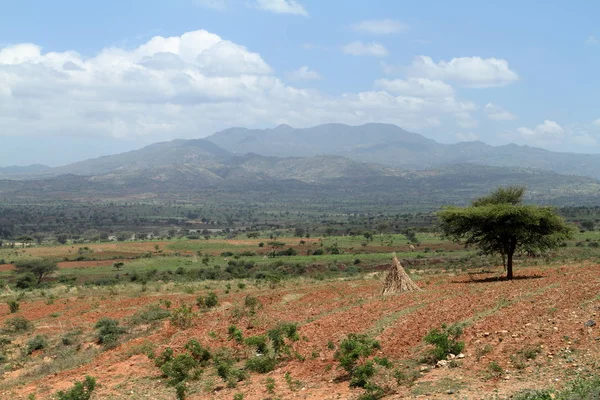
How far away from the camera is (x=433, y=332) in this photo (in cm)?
1503

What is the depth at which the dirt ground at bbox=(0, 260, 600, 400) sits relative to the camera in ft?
42.2

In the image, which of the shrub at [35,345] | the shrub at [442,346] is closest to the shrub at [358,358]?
the shrub at [442,346]

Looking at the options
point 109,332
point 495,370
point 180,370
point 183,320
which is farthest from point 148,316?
point 495,370

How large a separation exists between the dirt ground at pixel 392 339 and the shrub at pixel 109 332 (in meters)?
0.52

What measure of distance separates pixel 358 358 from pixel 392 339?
2564 mm

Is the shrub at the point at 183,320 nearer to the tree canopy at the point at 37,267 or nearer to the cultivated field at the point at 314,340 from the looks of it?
the cultivated field at the point at 314,340

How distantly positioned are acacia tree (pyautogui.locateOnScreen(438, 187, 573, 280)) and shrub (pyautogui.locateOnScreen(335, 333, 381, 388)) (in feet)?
52.7

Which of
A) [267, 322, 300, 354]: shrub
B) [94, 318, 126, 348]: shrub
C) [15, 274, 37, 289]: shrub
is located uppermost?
[267, 322, 300, 354]: shrub

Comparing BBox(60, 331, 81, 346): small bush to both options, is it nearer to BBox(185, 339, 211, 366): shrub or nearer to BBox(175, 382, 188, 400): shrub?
BBox(185, 339, 211, 366): shrub

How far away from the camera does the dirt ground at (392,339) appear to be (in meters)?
12.9

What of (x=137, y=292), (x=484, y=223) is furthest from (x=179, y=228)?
(x=484, y=223)

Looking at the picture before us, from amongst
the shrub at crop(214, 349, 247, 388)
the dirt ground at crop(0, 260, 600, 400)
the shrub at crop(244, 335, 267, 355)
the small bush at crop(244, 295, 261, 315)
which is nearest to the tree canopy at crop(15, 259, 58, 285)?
the dirt ground at crop(0, 260, 600, 400)

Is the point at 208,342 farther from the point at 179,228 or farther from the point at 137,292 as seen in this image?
the point at 179,228

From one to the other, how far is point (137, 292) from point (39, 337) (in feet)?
45.0
